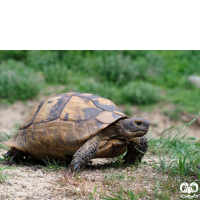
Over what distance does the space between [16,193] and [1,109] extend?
5821 mm

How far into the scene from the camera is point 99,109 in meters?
3.06

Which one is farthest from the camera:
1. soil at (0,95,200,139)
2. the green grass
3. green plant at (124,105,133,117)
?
the green grass

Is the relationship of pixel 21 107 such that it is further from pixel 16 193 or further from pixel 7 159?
pixel 16 193

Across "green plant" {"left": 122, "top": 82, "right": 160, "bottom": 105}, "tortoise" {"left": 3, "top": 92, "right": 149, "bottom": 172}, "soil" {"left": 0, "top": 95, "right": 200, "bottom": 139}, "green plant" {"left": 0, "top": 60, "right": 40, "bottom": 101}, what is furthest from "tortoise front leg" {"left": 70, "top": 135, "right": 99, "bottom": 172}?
"green plant" {"left": 0, "top": 60, "right": 40, "bottom": 101}

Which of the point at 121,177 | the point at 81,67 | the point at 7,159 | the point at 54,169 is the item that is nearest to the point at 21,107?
the point at 81,67

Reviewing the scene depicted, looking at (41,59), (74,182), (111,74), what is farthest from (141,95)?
(74,182)

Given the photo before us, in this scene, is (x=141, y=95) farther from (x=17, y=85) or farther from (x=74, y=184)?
(x=74, y=184)

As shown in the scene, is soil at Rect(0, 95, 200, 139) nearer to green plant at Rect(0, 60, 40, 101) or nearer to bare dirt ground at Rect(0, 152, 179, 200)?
green plant at Rect(0, 60, 40, 101)

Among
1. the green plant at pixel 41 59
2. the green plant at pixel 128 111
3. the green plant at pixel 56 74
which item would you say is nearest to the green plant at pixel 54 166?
the green plant at pixel 128 111

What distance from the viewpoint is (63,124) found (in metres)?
2.91

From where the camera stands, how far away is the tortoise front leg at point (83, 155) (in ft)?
8.89

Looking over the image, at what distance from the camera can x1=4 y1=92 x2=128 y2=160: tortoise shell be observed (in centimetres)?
288

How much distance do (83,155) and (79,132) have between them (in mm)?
260

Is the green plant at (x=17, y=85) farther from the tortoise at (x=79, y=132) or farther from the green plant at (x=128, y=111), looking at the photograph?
the tortoise at (x=79, y=132)
